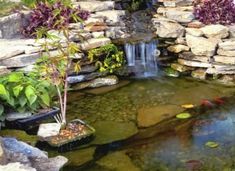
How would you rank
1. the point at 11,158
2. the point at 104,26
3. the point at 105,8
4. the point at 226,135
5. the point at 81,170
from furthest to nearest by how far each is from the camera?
1. the point at 105,8
2. the point at 104,26
3. the point at 226,135
4. the point at 81,170
5. the point at 11,158

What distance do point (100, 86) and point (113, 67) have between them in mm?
594

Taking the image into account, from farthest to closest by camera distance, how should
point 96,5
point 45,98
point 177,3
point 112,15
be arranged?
1. point 177,3
2. point 96,5
3. point 112,15
4. point 45,98

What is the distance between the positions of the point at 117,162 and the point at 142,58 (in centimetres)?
371

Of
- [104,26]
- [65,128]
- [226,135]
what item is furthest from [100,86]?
[226,135]

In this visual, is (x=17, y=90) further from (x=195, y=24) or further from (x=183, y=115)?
(x=195, y=24)

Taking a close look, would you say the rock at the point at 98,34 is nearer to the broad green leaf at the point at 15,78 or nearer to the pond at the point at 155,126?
the pond at the point at 155,126

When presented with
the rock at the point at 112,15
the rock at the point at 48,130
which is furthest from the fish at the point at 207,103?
the rock at the point at 112,15

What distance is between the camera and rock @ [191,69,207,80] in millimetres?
8562

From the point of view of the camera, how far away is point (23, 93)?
660 cm

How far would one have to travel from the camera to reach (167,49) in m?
9.19

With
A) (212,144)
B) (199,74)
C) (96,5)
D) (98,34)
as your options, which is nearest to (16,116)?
(212,144)

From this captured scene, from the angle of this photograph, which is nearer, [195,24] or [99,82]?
[99,82]

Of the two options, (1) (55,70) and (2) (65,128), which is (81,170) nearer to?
(2) (65,128)

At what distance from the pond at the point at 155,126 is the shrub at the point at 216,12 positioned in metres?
1.53
